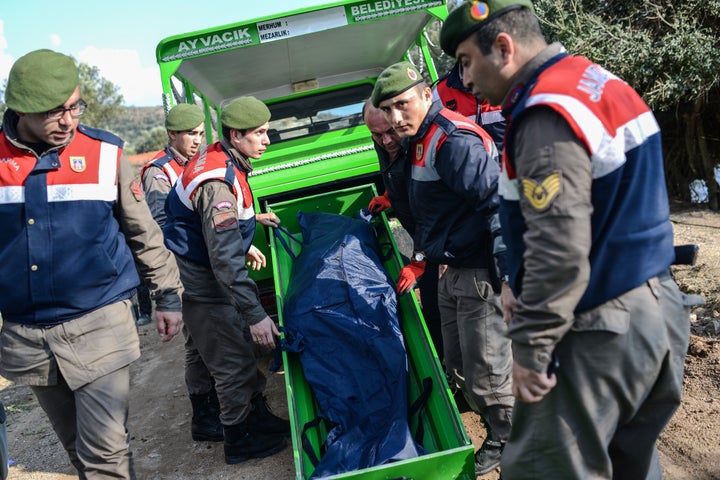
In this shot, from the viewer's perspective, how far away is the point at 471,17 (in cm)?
179

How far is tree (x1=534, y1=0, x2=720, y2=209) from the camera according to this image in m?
6.29

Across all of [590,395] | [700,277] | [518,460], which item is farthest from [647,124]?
[700,277]

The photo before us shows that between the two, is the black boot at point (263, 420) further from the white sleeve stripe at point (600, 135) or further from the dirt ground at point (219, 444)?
the white sleeve stripe at point (600, 135)

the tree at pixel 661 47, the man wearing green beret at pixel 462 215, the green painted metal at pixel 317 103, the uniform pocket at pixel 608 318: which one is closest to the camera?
the uniform pocket at pixel 608 318

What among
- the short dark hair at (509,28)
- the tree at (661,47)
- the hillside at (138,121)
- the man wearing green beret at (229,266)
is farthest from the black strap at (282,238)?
the hillside at (138,121)

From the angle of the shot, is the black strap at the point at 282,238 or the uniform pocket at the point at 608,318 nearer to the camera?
the uniform pocket at the point at 608,318

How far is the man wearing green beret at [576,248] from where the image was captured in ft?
5.31

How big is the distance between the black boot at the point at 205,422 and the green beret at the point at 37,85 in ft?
7.94

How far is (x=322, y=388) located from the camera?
340 cm

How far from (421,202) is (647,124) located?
1.43 meters

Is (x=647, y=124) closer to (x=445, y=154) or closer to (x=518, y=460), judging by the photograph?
(x=518, y=460)

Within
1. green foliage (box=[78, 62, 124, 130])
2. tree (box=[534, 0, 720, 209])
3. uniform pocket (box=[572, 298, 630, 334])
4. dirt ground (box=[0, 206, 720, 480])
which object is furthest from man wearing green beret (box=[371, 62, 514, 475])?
green foliage (box=[78, 62, 124, 130])

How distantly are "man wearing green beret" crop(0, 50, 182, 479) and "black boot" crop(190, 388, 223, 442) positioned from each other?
147 cm

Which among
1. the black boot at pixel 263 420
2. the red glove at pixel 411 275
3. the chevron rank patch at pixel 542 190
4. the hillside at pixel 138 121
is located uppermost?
the hillside at pixel 138 121
